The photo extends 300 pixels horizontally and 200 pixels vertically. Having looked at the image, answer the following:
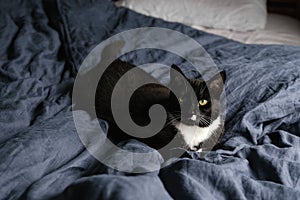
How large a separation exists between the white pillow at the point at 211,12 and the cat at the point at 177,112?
80 centimetres

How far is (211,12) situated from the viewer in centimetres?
184

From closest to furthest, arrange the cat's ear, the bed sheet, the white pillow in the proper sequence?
the cat's ear
the bed sheet
the white pillow

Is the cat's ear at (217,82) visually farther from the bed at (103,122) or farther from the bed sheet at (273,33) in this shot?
the bed sheet at (273,33)

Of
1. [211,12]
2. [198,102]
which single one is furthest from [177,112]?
[211,12]

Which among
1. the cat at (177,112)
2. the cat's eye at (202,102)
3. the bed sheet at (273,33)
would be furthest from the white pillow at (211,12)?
the cat's eye at (202,102)

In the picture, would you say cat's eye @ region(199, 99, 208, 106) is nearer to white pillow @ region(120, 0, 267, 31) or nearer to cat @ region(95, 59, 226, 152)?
cat @ region(95, 59, 226, 152)

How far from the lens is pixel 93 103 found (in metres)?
1.17

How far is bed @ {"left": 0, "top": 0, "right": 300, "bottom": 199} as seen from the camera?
772mm

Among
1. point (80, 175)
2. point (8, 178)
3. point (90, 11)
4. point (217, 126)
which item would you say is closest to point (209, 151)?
point (217, 126)

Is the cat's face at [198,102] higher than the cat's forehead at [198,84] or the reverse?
the reverse

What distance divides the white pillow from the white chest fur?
897mm

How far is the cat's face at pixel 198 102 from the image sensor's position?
1020 millimetres

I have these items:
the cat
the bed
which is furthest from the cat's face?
the bed

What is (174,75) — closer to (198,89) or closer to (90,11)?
(198,89)
